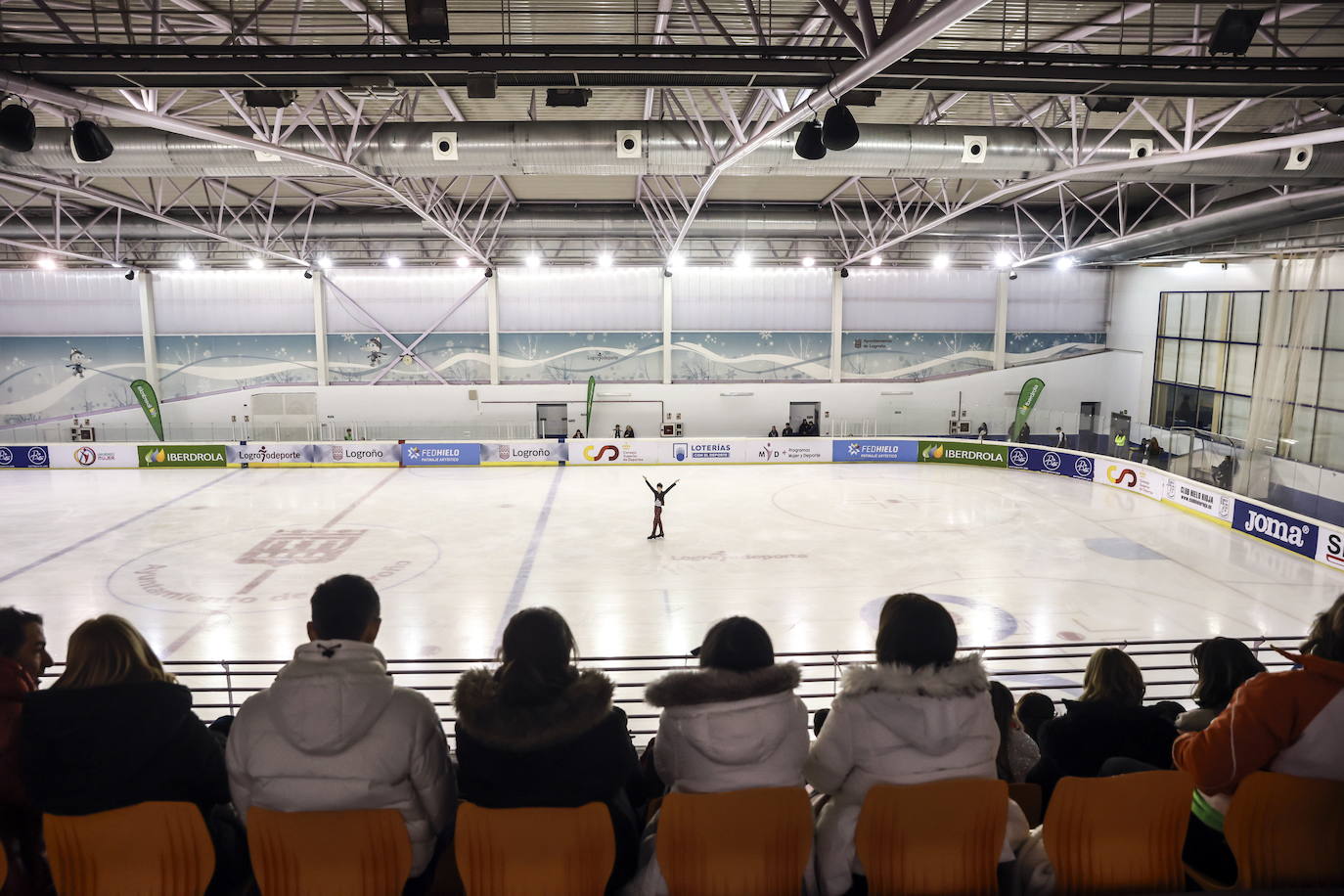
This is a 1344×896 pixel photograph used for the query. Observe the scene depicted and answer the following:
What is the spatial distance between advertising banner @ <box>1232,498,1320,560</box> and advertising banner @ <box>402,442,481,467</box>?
72.3ft

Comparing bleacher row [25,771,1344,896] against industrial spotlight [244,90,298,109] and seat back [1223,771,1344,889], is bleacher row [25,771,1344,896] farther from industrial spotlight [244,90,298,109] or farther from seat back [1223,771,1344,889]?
industrial spotlight [244,90,298,109]

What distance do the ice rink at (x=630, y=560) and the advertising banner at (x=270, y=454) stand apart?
9.27ft

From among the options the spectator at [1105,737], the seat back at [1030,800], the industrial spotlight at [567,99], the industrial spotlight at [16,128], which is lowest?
the seat back at [1030,800]

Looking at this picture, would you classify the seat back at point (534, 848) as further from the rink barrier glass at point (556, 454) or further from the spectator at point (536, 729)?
the rink barrier glass at point (556, 454)

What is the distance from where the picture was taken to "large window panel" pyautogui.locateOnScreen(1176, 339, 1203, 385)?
28.6 metres

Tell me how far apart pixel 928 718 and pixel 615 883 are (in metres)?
1.43

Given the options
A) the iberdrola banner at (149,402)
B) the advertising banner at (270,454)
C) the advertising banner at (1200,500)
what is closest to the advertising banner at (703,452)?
the advertising banner at (270,454)

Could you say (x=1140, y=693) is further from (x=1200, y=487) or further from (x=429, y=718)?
(x=1200, y=487)

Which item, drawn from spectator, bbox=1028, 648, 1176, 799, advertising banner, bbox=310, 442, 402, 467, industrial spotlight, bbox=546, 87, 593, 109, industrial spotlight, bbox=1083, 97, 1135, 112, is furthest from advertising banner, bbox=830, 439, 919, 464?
spectator, bbox=1028, 648, 1176, 799

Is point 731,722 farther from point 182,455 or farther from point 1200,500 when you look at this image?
point 182,455

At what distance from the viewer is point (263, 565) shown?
1609 cm

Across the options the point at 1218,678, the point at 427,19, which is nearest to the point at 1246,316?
the point at 427,19

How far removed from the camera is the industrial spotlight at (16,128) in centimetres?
898

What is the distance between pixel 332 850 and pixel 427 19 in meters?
7.67
